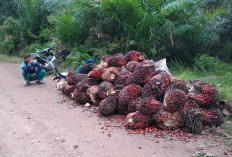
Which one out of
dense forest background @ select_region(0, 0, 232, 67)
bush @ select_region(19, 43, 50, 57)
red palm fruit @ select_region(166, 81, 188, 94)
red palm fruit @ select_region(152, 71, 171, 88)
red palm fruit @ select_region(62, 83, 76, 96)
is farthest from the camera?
bush @ select_region(19, 43, 50, 57)

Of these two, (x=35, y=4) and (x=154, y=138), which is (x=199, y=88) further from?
(x=35, y=4)

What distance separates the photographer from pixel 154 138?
13.0 feet

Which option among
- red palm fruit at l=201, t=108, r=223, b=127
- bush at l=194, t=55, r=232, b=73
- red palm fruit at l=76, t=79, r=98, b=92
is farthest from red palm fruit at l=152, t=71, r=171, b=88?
bush at l=194, t=55, r=232, b=73

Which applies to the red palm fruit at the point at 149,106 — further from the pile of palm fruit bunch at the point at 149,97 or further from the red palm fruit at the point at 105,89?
the red palm fruit at the point at 105,89

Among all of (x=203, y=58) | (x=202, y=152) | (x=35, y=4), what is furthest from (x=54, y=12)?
(x=202, y=152)

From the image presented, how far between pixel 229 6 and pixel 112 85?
6127mm

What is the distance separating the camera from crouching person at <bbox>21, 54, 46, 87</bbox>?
7108 millimetres

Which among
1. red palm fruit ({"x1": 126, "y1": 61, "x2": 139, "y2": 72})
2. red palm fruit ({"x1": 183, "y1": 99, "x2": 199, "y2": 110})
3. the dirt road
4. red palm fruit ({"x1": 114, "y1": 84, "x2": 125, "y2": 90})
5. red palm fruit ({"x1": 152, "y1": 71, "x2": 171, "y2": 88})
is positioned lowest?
the dirt road

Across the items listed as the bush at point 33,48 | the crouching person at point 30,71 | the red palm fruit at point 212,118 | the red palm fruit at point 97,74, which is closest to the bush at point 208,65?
the red palm fruit at point 97,74

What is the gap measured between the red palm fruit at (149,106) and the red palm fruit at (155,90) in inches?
8.1

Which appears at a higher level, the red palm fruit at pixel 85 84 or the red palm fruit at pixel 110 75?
the red palm fruit at pixel 110 75

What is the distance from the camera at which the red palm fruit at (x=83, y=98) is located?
18.1ft

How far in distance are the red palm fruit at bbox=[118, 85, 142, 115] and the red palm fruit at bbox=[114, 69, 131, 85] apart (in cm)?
42

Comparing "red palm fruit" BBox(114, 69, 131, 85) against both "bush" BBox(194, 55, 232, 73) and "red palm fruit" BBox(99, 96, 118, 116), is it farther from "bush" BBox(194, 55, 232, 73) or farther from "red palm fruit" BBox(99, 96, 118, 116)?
"bush" BBox(194, 55, 232, 73)
